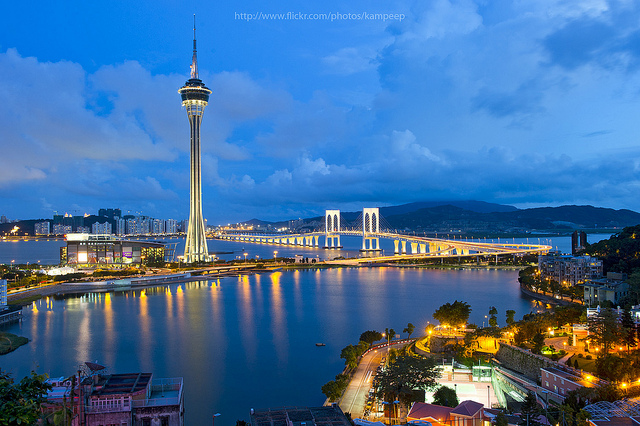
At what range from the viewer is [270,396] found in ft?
15.3

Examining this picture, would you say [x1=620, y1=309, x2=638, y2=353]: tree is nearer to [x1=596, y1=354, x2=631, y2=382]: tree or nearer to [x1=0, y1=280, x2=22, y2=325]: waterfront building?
[x1=596, y1=354, x2=631, y2=382]: tree

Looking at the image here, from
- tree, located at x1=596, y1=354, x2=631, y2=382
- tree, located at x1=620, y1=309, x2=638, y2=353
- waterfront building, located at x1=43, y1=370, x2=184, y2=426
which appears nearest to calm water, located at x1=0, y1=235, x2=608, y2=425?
waterfront building, located at x1=43, y1=370, x2=184, y2=426

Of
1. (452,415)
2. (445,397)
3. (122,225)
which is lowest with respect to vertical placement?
(445,397)

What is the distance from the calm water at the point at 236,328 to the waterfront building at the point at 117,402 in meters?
0.58

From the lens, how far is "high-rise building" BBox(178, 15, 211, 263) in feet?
53.9

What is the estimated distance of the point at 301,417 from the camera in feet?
9.50

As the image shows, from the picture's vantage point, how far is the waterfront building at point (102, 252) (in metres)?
15.6

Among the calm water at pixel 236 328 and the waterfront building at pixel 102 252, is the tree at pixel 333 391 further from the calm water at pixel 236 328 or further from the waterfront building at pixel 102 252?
the waterfront building at pixel 102 252

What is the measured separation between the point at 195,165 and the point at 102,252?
13.3 ft

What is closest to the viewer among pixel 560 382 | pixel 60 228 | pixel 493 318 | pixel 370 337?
pixel 560 382

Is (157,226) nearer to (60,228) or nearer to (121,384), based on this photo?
(60,228)

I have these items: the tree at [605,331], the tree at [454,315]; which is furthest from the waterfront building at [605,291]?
the tree at [605,331]

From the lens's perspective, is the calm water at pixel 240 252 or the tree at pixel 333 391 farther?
the calm water at pixel 240 252

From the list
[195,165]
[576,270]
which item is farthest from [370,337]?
[195,165]
